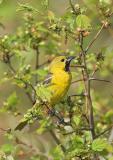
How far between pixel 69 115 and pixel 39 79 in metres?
0.74

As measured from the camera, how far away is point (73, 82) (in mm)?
4961

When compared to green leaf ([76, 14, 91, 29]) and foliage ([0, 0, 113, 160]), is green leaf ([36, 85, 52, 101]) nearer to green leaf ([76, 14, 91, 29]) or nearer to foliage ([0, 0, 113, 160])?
foliage ([0, 0, 113, 160])

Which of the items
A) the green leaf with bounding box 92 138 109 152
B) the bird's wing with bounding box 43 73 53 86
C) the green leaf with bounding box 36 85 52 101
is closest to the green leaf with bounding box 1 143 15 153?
the bird's wing with bounding box 43 73 53 86

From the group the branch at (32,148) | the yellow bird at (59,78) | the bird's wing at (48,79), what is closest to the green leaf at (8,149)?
the branch at (32,148)

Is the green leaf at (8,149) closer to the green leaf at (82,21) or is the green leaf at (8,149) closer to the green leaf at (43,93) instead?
the green leaf at (43,93)

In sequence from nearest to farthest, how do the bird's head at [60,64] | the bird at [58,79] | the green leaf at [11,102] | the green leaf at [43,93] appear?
the green leaf at [43,93]
the green leaf at [11,102]
the bird at [58,79]
the bird's head at [60,64]

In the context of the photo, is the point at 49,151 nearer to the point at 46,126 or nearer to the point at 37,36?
the point at 46,126

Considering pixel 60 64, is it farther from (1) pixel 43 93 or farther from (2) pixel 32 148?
(1) pixel 43 93

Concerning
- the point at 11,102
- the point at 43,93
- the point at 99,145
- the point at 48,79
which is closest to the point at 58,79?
the point at 48,79

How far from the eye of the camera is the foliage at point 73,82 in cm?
459

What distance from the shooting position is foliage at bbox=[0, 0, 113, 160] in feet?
15.1

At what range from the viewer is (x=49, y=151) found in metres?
5.99

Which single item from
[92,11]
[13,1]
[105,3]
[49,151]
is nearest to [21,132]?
[49,151]

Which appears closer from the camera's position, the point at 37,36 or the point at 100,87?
the point at 37,36
